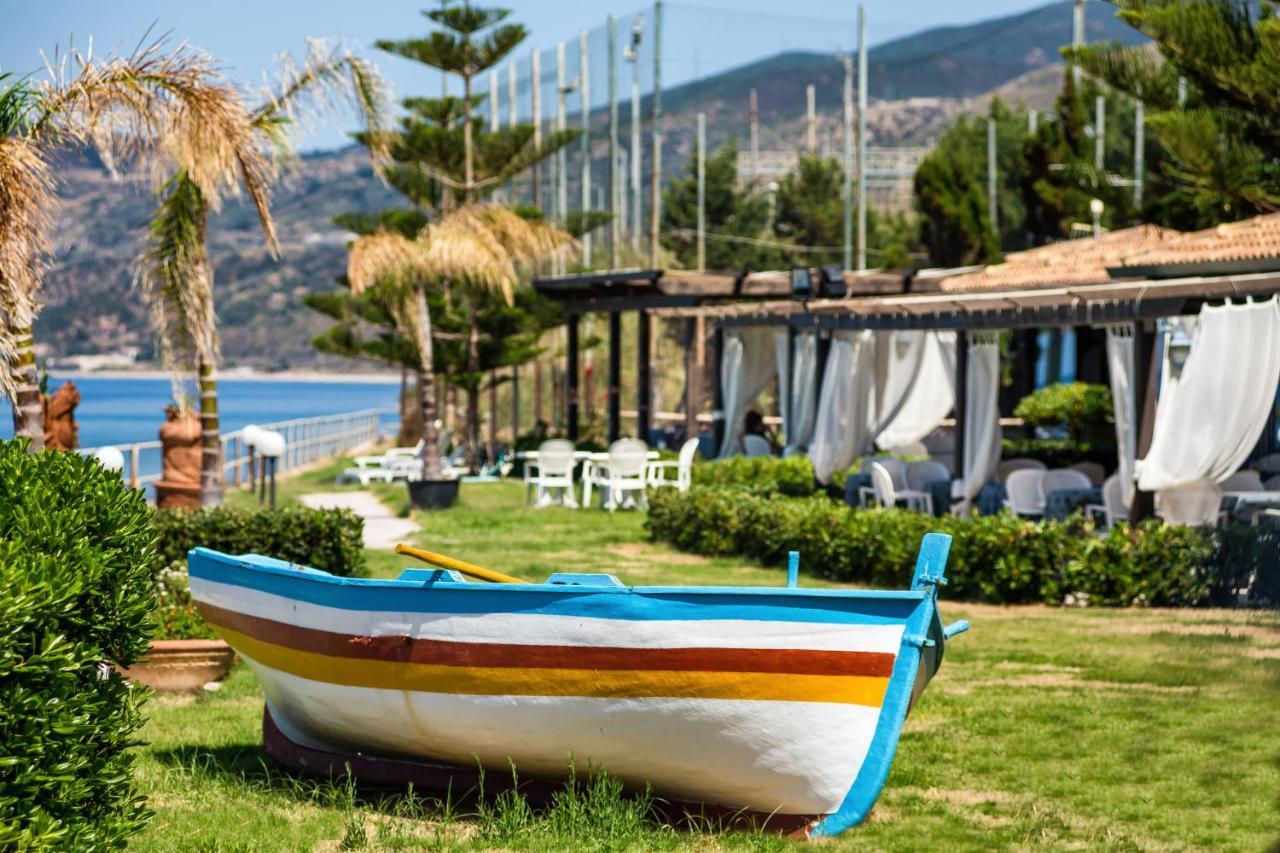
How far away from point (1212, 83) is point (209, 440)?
887 cm

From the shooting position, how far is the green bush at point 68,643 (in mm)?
3539

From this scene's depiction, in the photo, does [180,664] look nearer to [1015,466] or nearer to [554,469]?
[1015,466]

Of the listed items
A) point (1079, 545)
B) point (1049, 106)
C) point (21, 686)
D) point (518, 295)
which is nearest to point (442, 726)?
point (21, 686)

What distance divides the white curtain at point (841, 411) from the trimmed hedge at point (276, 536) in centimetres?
665

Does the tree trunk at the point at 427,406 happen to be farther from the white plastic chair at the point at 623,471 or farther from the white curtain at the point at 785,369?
the white curtain at the point at 785,369

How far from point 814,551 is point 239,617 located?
6.62 m

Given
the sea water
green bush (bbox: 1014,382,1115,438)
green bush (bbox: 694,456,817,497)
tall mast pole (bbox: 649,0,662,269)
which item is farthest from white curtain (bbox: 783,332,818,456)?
the sea water

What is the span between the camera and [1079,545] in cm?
1059

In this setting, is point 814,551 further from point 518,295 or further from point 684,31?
point 684,31

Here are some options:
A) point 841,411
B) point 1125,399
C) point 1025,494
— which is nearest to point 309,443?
point 841,411

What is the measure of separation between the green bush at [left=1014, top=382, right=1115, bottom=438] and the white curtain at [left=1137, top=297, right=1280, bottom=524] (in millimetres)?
11132

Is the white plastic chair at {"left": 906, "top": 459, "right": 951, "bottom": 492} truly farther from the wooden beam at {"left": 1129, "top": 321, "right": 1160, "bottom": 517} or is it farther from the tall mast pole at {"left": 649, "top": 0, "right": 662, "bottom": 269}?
the tall mast pole at {"left": 649, "top": 0, "right": 662, "bottom": 269}

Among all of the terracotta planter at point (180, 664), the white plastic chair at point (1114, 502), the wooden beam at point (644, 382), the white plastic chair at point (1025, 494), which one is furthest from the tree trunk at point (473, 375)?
the terracotta planter at point (180, 664)

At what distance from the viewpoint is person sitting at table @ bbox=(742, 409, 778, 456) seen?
20.5 meters
